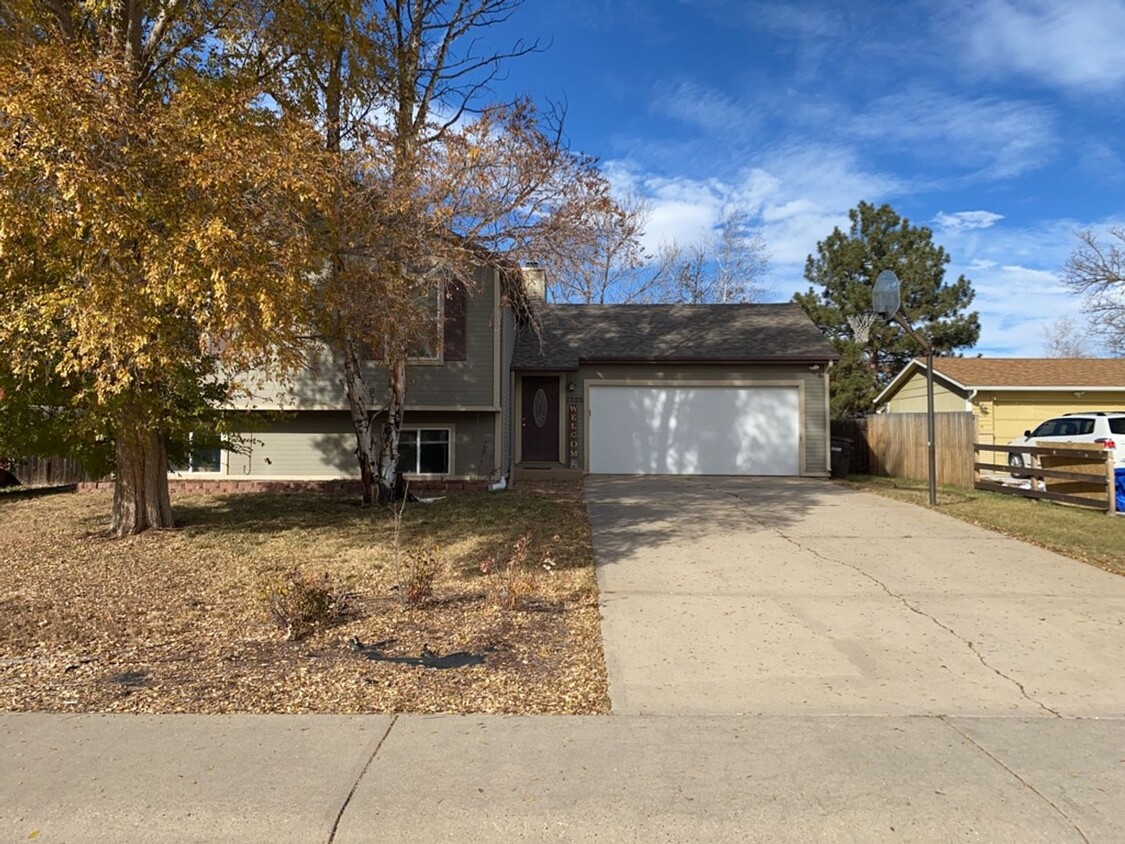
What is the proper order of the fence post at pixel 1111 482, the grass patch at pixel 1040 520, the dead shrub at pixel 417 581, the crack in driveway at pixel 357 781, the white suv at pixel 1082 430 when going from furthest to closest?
the white suv at pixel 1082 430 < the fence post at pixel 1111 482 < the grass patch at pixel 1040 520 < the dead shrub at pixel 417 581 < the crack in driveway at pixel 357 781

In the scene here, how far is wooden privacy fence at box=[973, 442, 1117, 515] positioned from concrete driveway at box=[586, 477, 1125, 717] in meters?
3.23

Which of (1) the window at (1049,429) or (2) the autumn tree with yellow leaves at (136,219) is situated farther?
(1) the window at (1049,429)

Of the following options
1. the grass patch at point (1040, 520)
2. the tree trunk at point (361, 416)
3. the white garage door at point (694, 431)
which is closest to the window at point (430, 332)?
the tree trunk at point (361, 416)

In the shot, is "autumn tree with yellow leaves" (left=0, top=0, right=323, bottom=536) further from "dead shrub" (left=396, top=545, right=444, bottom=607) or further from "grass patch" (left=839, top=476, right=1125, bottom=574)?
"grass patch" (left=839, top=476, right=1125, bottom=574)

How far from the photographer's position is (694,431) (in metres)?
16.9

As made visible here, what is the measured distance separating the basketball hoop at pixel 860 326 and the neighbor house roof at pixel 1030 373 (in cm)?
709

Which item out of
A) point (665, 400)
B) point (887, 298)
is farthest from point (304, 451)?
point (887, 298)

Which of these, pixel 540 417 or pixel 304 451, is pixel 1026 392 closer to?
pixel 540 417

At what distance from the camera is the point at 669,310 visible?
65.7 feet

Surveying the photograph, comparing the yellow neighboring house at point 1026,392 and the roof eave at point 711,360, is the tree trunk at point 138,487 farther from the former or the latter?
the yellow neighboring house at point 1026,392

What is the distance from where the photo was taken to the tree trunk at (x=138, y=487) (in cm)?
915

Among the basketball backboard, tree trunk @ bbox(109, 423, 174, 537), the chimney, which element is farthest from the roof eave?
tree trunk @ bbox(109, 423, 174, 537)

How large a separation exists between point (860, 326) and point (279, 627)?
28.1 metres

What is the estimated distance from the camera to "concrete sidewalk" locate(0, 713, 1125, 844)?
118 inches
